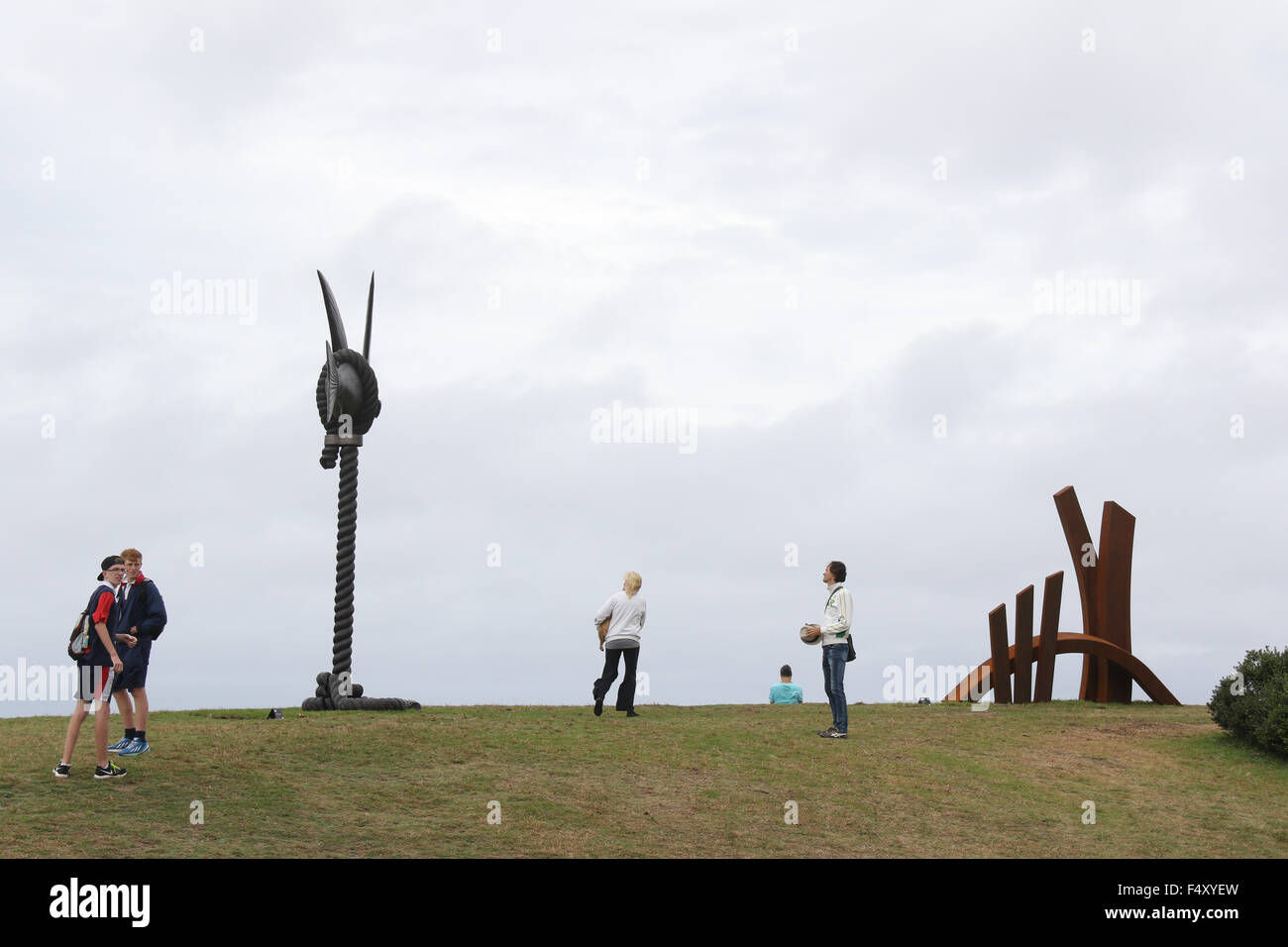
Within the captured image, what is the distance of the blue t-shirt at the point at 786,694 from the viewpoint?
63.3ft

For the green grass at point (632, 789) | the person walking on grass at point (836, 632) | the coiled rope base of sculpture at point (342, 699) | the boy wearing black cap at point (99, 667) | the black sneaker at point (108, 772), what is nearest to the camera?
the green grass at point (632, 789)

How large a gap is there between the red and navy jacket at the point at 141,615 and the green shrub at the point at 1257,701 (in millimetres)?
12862

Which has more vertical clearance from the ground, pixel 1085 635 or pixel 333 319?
pixel 333 319

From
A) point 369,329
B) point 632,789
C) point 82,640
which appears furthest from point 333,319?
point 632,789

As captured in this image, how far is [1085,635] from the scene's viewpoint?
19094mm

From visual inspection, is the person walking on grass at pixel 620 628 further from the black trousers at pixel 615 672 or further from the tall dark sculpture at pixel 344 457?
the tall dark sculpture at pixel 344 457

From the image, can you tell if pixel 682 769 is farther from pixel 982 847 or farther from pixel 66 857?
pixel 66 857

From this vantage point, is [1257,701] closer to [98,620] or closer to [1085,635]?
[1085,635]

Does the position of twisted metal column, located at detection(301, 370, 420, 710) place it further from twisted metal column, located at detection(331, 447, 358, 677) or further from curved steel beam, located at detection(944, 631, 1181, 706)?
curved steel beam, located at detection(944, 631, 1181, 706)

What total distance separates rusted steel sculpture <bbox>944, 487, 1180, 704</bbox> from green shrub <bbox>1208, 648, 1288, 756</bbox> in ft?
9.53

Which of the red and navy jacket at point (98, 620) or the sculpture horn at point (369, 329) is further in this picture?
the sculpture horn at point (369, 329)

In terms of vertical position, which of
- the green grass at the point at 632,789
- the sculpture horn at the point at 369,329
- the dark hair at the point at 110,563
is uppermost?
→ the sculpture horn at the point at 369,329

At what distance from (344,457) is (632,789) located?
797 cm

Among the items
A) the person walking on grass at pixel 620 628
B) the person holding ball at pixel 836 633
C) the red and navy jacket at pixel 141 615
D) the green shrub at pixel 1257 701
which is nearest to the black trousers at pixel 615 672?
the person walking on grass at pixel 620 628
